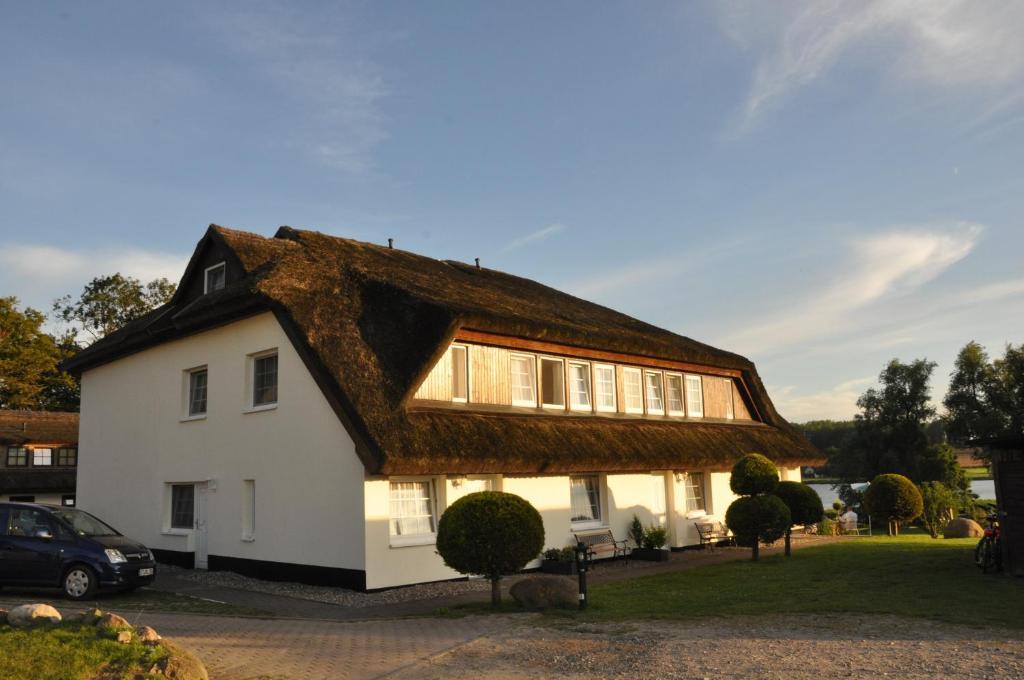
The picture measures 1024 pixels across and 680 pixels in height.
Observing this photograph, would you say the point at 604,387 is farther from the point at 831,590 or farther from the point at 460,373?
the point at 831,590

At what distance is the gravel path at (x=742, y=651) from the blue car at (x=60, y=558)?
750 centimetres

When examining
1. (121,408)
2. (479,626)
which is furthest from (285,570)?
(121,408)

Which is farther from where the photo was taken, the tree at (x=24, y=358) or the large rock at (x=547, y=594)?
the tree at (x=24, y=358)

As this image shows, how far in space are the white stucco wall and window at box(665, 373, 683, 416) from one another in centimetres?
1127

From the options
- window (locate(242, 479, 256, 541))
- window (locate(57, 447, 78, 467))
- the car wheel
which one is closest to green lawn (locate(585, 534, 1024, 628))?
window (locate(242, 479, 256, 541))

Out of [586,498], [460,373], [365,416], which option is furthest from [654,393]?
[365,416]

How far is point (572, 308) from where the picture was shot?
25859mm

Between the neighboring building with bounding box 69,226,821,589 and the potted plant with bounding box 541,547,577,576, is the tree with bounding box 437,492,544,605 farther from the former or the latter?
the potted plant with bounding box 541,547,577,576

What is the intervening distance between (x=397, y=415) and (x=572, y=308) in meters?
11.2

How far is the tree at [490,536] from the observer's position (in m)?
12.5

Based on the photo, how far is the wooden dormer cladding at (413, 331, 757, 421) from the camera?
17734mm

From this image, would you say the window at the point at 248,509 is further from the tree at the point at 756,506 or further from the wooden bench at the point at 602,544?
the tree at the point at 756,506

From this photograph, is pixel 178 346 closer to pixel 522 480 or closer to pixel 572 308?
pixel 522 480

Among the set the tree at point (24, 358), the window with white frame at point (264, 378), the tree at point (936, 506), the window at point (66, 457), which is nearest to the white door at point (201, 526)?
the window with white frame at point (264, 378)
